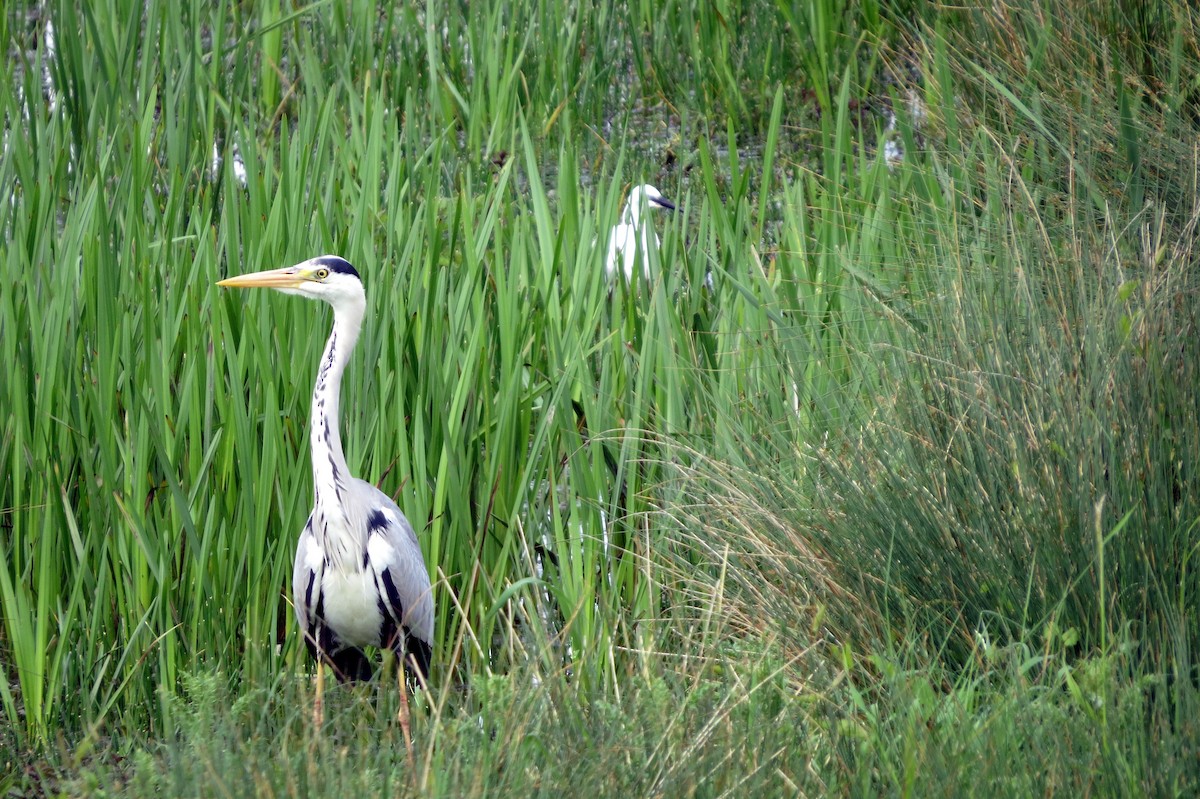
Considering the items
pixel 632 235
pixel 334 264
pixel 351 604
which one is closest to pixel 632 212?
pixel 632 235

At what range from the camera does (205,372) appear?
2.87 meters

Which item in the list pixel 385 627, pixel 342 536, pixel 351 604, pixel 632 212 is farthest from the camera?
pixel 632 212

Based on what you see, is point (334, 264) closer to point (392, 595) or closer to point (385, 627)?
point (392, 595)

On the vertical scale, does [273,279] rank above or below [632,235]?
above

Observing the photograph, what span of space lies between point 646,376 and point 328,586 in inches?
33.3

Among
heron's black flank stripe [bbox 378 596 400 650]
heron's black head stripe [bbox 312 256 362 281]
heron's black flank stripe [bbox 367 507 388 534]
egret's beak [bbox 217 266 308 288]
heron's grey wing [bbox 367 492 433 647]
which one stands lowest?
heron's black flank stripe [bbox 378 596 400 650]

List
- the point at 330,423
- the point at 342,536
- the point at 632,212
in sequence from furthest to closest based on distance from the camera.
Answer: the point at 632,212 → the point at 342,536 → the point at 330,423

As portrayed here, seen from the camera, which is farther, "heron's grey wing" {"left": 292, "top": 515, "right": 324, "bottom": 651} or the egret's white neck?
the egret's white neck

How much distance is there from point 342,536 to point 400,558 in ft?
0.47

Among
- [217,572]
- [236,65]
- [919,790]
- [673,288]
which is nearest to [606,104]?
[236,65]

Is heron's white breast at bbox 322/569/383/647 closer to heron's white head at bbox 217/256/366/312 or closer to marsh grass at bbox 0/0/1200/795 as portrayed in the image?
marsh grass at bbox 0/0/1200/795

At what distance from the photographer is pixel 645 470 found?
3.02m

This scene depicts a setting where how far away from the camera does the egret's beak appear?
2.72 meters

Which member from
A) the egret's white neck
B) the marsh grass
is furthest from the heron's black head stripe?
the egret's white neck
